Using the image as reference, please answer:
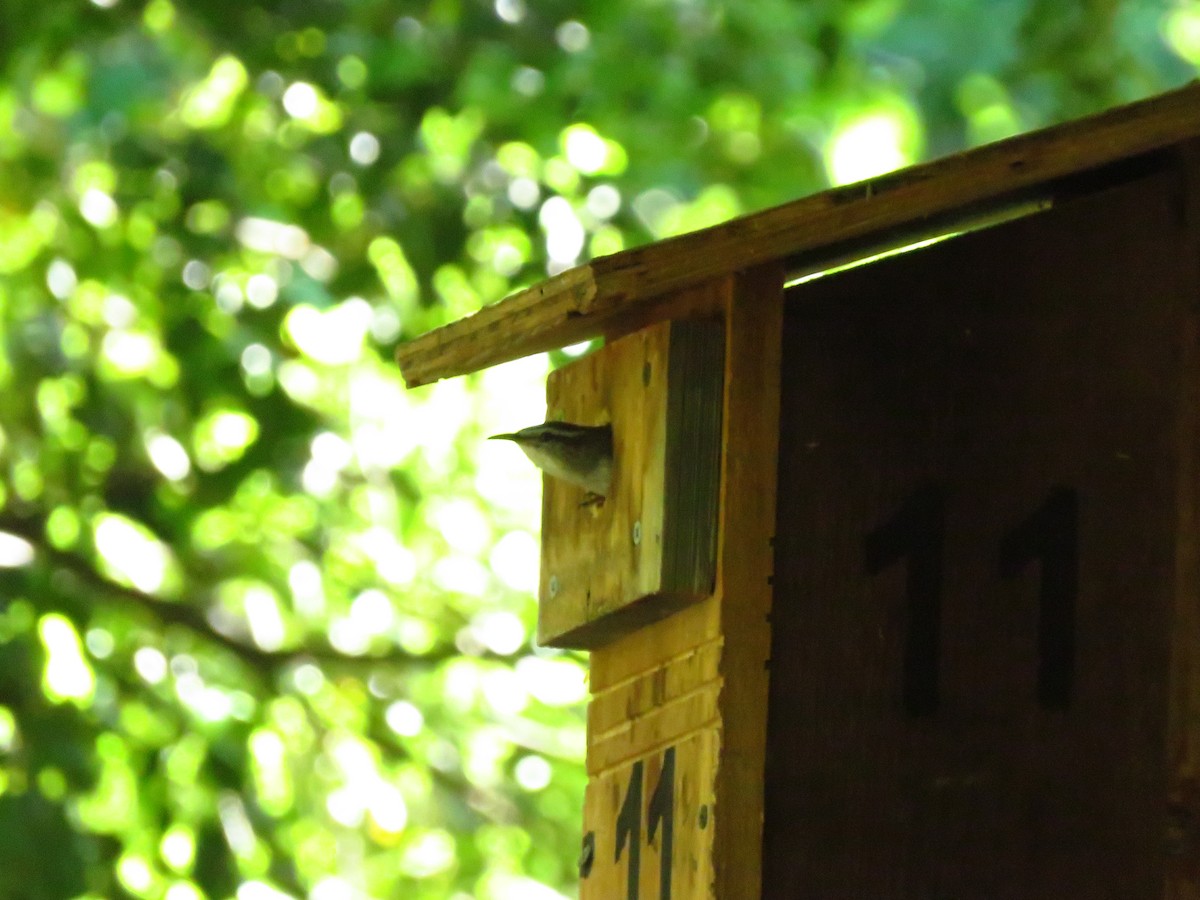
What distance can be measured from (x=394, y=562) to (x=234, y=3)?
1335 millimetres

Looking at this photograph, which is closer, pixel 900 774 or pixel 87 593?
pixel 900 774

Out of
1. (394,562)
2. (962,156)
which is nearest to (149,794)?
(394,562)

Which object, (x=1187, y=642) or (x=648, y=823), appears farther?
(x=648, y=823)

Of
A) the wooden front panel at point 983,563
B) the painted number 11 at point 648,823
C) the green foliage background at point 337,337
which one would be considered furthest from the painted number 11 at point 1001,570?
the green foliage background at point 337,337

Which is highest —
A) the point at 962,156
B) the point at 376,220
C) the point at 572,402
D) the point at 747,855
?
the point at 376,220

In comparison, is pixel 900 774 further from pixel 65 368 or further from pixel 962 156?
pixel 65 368

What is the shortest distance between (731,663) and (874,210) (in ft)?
1.44

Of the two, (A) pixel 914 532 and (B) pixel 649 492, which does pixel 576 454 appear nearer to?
(B) pixel 649 492

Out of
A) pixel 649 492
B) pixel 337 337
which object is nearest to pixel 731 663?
pixel 649 492

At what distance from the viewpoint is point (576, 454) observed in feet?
6.51

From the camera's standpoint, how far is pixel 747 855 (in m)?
1.77

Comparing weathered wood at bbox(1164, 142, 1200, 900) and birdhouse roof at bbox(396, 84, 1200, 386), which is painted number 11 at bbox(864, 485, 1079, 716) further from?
birdhouse roof at bbox(396, 84, 1200, 386)

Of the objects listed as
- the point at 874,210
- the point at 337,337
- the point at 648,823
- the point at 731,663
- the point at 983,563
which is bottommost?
the point at 648,823

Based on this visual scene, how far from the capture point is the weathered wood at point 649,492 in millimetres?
1812
